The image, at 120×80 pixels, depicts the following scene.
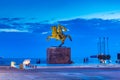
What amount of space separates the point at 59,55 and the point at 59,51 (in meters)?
0.42

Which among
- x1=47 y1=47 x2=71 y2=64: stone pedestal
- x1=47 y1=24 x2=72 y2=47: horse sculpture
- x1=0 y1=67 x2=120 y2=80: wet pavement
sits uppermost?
x1=47 y1=24 x2=72 y2=47: horse sculpture

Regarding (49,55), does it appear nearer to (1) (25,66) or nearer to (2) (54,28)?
(2) (54,28)

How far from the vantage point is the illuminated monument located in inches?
1751

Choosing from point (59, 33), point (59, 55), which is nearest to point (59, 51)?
point (59, 55)

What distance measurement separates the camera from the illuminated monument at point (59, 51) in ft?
146

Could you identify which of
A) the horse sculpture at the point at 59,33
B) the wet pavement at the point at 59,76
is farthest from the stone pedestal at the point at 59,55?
the wet pavement at the point at 59,76

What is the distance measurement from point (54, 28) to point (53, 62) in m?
3.59

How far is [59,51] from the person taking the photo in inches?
1747

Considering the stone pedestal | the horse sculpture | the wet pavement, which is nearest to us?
the wet pavement

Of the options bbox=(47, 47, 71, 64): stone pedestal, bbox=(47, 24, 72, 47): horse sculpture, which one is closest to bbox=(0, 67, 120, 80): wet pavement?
bbox=(47, 47, 71, 64): stone pedestal

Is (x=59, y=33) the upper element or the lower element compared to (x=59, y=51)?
upper

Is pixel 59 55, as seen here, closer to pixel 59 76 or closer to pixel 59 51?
pixel 59 51

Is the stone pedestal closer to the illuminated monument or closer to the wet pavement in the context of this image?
the illuminated monument

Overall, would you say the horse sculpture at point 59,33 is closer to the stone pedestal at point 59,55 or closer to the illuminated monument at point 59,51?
the illuminated monument at point 59,51
